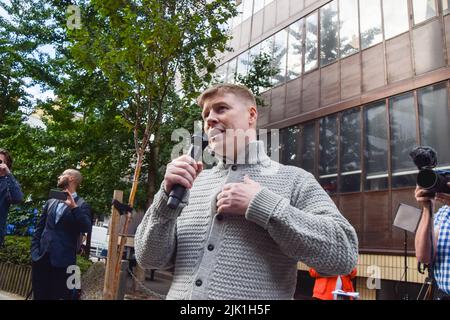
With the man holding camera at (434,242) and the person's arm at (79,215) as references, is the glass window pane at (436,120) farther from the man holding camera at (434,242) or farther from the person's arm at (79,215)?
the person's arm at (79,215)

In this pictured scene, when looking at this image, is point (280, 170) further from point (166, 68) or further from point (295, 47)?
point (295, 47)

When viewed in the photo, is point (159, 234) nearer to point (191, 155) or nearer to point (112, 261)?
point (191, 155)

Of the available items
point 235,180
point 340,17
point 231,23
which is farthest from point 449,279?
point 231,23

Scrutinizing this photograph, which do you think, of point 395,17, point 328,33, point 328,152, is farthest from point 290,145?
point 395,17

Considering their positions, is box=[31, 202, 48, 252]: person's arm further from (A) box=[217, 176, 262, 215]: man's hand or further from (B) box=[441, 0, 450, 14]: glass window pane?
(B) box=[441, 0, 450, 14]: glass window pane

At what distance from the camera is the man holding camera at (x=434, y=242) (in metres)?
2.42

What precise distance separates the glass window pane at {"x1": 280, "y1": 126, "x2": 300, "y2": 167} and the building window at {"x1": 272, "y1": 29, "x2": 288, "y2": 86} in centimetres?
207

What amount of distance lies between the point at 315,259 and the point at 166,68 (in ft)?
17.5

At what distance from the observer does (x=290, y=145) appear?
13.4m

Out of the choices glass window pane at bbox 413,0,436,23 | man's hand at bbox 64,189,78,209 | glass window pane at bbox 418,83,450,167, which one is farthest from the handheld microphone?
glass window pane at bbox 413,0,436,23

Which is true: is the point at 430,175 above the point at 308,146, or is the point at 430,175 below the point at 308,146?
below

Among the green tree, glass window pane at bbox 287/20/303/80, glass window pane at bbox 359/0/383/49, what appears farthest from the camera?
glass window pane at bbox 287/20/303/80

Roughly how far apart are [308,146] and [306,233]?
1167 cm

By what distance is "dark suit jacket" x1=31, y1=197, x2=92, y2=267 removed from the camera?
14.1ft
